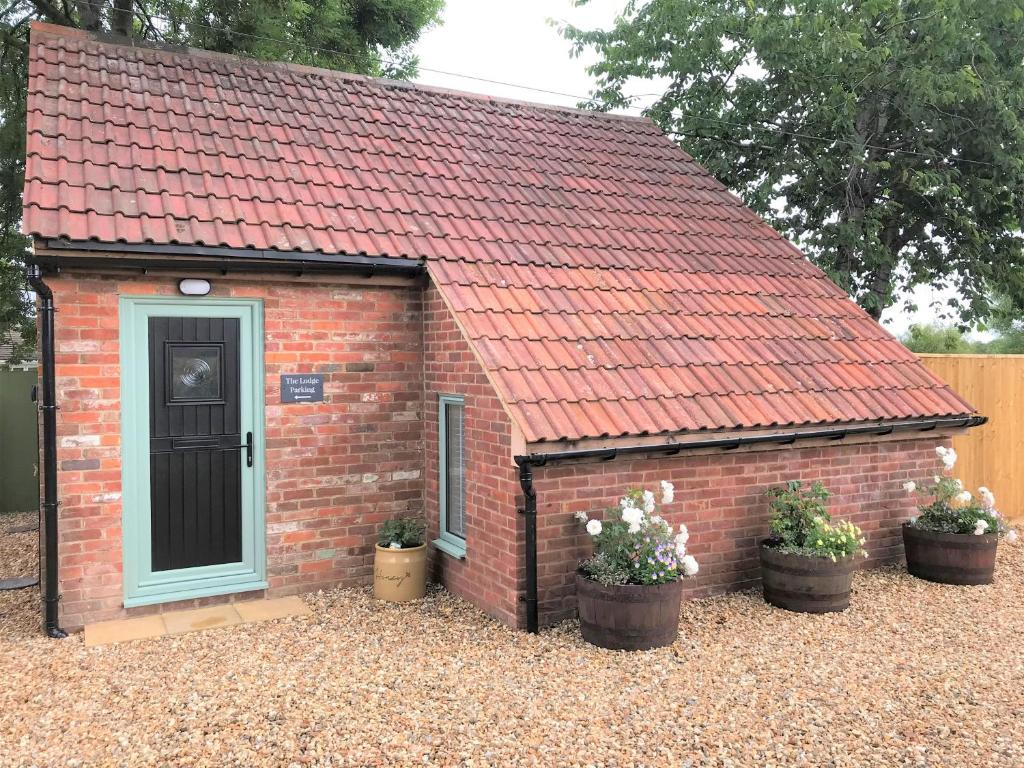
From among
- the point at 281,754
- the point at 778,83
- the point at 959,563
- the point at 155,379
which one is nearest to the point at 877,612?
the point at 959,563

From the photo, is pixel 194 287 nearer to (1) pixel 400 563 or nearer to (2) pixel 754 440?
(1) pixel 400 563

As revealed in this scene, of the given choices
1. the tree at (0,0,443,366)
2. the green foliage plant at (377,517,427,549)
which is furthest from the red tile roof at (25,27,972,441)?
the tree at (0,0,443,366)

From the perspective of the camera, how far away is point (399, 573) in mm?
6531

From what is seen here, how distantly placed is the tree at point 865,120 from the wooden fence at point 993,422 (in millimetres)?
2518

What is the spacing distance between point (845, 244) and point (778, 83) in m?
2.84

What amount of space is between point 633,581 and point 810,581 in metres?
1.68

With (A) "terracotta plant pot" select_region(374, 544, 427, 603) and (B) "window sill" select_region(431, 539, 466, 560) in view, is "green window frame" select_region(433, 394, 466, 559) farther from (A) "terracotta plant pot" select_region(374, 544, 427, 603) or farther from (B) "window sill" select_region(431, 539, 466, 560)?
(A) "terracotta plant pot" select_region(374, 544, 427, 603)

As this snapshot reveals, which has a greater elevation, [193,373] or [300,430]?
[193,373]

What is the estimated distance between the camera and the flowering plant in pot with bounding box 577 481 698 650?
540 cm

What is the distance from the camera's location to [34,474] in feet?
35.5

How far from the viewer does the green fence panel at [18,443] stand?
35.0ft

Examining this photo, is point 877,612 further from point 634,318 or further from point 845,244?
point 845,244

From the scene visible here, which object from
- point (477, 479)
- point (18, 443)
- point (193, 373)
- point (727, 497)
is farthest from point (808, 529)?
point (18, 443)

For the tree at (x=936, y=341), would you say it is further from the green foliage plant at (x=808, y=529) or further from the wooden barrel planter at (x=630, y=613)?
the wooden barrel planter at (x=630, y=613)
